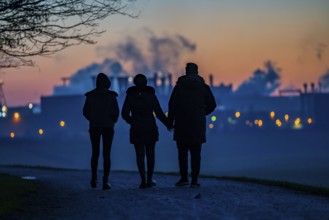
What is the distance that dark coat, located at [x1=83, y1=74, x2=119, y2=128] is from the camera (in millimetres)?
14133

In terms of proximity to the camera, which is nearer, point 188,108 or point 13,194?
point 13,194

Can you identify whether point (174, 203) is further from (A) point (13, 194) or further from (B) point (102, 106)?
(B) point (102, 106)

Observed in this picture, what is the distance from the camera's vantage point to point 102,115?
1415 centimetres

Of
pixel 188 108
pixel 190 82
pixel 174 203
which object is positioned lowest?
pixel 174 203

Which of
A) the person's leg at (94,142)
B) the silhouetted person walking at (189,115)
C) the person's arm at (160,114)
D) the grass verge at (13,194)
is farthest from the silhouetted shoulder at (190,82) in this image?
the grass verge at (13,194)

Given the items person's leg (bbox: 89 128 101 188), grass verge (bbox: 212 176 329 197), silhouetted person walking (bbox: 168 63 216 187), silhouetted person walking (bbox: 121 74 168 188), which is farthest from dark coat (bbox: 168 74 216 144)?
grass verge (bbox: 212 176 329 197)

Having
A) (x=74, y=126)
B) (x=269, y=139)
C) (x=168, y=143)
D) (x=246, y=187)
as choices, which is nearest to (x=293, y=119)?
(x=269, y=139)

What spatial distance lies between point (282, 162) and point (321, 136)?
20.3 m

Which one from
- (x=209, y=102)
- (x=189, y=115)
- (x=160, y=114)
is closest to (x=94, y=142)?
(x=160, y=114)

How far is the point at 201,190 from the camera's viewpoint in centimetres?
1346

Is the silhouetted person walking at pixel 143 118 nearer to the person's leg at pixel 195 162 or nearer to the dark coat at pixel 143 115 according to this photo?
the dark coat at pixel 143 115

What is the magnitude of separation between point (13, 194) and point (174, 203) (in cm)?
324

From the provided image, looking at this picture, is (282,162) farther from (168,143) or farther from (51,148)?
(51,148)

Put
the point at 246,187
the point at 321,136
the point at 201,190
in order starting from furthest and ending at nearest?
the point at 321,136 < the point at 246,187 < the point at 201,190
